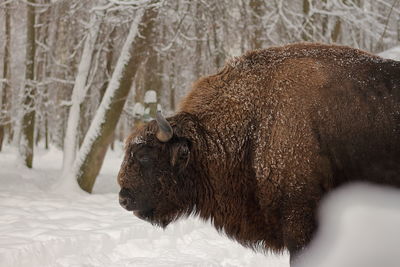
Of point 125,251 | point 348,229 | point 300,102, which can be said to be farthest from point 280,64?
point 125,251

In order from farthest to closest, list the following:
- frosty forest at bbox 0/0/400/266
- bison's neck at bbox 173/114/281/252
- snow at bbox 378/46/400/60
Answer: snow at bbox 378/46/400/60
frosty forest at bbox 0/0/400/266
bison's neck at bbox 173/114/281/252

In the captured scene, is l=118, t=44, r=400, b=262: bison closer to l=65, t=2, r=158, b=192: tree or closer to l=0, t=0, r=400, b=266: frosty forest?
l=0, t=0, r=400, b=266: frosty forest

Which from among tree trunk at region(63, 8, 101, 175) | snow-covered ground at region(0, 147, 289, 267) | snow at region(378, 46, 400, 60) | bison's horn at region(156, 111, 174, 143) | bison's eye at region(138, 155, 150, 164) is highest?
bison's horn at region(156, 111, 174, 143)

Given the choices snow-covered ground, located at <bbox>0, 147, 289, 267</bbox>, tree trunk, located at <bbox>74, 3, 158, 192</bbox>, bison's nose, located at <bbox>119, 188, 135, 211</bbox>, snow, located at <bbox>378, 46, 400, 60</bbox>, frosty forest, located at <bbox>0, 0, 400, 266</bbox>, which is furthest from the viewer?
tree trunk, located at <bbox>74, 3, 158, 192</bbox>

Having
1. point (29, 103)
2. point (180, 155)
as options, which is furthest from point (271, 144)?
point (29, 103)

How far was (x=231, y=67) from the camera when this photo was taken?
4.67 m

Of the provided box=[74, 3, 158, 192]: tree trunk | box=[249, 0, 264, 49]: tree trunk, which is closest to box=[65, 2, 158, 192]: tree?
box=[74, 3, 158, 192]: tree trunk

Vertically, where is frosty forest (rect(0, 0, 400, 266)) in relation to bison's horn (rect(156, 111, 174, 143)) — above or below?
below

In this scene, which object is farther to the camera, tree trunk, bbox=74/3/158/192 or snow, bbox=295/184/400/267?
tree trunk, bbox=74/3/158/192

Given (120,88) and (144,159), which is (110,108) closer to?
(120,88)

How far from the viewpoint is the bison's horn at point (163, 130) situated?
13.8 ft

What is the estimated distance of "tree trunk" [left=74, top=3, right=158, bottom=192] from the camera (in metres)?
11.3

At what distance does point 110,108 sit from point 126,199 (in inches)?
281

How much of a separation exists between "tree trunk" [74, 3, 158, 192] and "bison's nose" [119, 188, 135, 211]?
7014 millimetres
